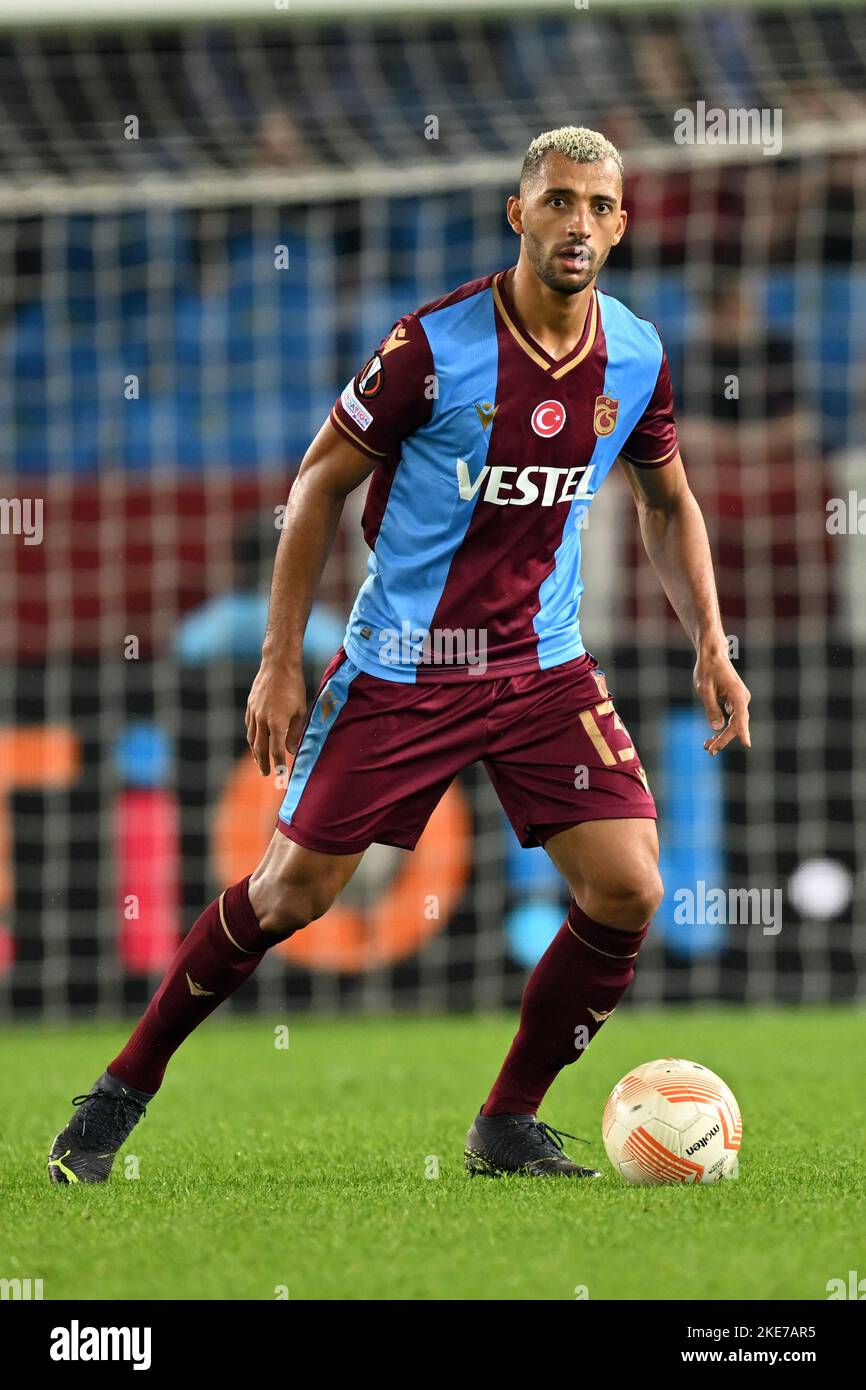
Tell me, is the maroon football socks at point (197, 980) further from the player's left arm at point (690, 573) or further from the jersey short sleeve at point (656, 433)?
the jersey short sleeve at point (656, 433)

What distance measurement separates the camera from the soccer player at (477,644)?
159 inches

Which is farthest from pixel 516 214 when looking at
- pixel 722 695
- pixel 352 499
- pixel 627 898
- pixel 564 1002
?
pixel 352 499

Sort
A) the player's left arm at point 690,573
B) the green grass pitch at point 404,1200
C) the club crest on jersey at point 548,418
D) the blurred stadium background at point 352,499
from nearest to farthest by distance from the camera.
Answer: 1. the green grass pitch at point 404,1200
2. the club crest on jersey at point 548,418
3. the player's left arm at point 690,573
4. the blurred stadium background at point 352,499

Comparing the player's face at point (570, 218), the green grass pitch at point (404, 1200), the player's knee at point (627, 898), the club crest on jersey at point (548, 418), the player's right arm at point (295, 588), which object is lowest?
the green grass pitch at point (404, 1200)

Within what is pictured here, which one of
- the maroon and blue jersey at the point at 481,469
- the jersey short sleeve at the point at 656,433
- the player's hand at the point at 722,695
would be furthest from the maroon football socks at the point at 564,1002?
the jersey short sleeve at the point at 656,433

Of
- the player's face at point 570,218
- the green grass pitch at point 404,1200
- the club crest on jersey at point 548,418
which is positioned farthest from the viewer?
the club crest on jersey at point 548,418

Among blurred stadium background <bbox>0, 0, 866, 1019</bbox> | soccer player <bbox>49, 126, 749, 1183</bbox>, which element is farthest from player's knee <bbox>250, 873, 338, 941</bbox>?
blurred stadium background <bbox>0, 0, 866, 1019</bbox>

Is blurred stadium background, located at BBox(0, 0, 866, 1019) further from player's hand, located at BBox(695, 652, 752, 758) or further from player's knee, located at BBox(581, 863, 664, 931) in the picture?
player's knee, located at BBox(581, 863, 664, 931)

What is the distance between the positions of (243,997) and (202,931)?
4550 mm

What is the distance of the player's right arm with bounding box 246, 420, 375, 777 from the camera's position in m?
4.00

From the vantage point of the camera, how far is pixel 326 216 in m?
9.90

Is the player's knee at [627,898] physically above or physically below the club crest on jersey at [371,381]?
below

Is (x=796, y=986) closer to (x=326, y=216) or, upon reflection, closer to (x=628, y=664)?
(x=628, y=664)

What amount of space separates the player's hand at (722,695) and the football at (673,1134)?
757mm
